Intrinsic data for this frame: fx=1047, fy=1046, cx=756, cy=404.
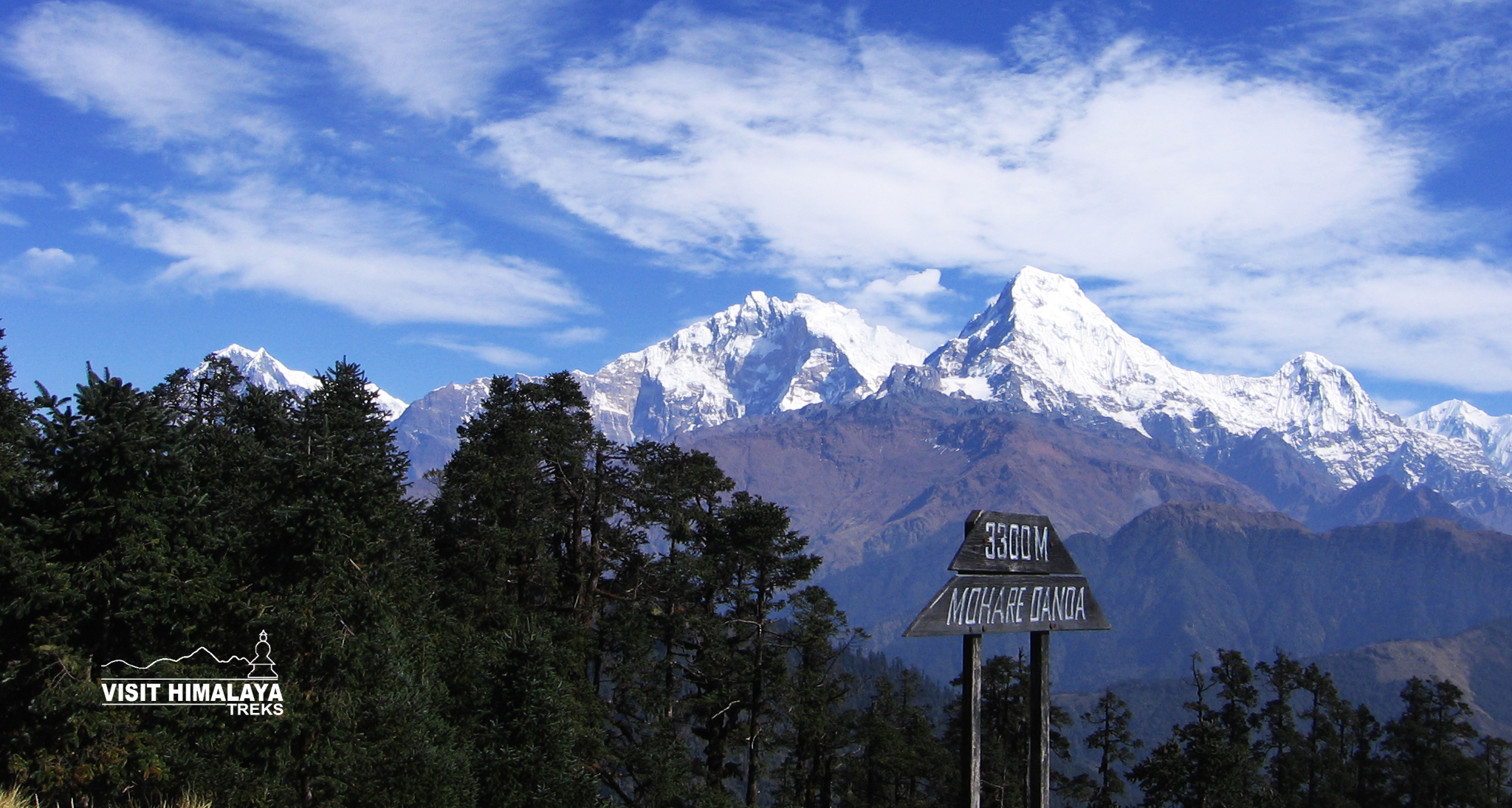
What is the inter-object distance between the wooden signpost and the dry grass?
1199 centimetres

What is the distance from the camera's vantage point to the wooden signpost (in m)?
14.7

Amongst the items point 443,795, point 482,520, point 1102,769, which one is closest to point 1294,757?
point 1102,769

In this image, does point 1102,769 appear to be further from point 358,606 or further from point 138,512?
point 138,512

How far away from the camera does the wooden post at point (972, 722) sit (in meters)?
14.7

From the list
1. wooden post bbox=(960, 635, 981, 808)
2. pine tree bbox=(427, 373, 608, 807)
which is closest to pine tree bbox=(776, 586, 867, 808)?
pine tree bbox=(427, 373, 608, 807)

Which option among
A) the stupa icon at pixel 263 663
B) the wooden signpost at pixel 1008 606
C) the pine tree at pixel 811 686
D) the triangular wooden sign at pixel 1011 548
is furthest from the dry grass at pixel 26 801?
the pine tree at pixel 811 686

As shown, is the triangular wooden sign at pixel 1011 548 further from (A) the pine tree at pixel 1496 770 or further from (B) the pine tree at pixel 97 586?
(A) the pine tree at pixel 1496 770

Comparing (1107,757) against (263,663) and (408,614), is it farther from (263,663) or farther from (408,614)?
(263,663)

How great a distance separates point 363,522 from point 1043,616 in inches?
661

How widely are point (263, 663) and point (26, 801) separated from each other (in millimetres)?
6748

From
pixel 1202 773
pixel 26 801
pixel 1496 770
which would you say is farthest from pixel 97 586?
pixel 1496 770

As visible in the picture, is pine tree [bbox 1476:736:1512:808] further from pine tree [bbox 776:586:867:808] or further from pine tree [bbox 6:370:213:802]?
pine tree [bbox 6:370:213:802]

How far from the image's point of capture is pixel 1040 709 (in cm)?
1711

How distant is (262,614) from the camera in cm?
2308
